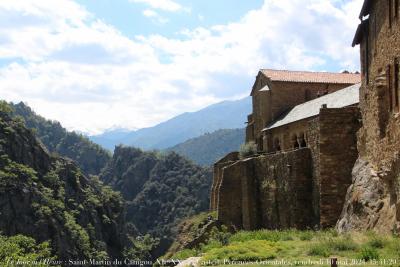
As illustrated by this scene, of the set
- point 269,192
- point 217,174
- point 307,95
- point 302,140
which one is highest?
point 307,95

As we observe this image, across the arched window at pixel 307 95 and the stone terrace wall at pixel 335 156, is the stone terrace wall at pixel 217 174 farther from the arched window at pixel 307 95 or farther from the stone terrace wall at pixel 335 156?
the stone terrace wall at pixel 335 156

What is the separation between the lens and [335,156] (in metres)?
23.6

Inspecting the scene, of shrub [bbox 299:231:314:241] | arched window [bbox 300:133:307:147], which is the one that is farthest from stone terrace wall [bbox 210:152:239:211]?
shrub [bbox 299:231:314:241]

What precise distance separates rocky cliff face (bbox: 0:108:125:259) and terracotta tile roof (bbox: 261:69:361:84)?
150ft

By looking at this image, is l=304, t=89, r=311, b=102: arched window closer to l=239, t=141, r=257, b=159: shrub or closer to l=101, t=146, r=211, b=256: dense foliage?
l=239, t=141, r=257, b=159: shrub

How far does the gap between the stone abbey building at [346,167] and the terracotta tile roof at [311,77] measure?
11.5m

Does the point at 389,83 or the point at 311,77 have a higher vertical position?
the point at 311,77

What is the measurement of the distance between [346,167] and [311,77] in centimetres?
2771

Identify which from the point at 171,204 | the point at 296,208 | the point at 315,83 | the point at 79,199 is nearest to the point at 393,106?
the point at 296,208

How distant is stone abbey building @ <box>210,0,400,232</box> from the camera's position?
18375 millimetres

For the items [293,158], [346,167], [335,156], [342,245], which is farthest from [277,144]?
[342,245]

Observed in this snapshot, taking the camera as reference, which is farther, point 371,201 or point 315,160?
point 315,160

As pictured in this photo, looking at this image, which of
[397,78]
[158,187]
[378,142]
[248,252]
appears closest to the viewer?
[248,252]

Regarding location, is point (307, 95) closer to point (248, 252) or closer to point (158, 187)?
point (248, 252)
